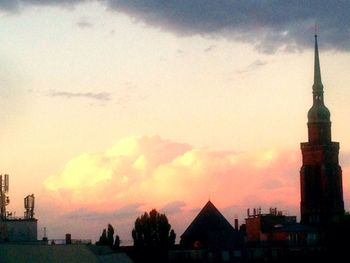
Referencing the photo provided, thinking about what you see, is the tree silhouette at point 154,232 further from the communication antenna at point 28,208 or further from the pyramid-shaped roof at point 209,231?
the communication antenna at point 28,208

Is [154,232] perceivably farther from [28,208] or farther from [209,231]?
[28,208]

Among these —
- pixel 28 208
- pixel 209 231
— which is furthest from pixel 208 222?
pixel 28 208

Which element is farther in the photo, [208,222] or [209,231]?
[208,222]

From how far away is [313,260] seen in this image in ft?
551

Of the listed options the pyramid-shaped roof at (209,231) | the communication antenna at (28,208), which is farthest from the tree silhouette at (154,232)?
the communication antenna at (28,208)

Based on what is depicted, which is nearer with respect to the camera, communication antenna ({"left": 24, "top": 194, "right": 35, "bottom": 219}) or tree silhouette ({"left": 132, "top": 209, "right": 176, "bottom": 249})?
communication antenna ({"left": 24, "top": 194, "right": 35, "bottom": 219})

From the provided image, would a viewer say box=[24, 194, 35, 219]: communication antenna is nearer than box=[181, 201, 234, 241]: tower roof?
Yes

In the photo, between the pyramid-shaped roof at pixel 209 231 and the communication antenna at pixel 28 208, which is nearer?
the communication antenna at pixel 28 208

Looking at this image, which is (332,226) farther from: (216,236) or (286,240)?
(216,236)

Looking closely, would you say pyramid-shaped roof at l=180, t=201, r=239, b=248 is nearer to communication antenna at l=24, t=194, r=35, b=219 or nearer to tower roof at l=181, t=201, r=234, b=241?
tower roof at l=181, t=201, r=234, b=241

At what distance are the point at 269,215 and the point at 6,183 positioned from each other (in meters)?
70.0

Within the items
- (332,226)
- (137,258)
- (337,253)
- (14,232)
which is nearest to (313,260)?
(337,253)

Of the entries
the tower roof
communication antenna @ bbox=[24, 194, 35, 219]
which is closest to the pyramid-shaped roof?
the tower roof

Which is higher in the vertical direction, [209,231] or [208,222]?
[208,222]
